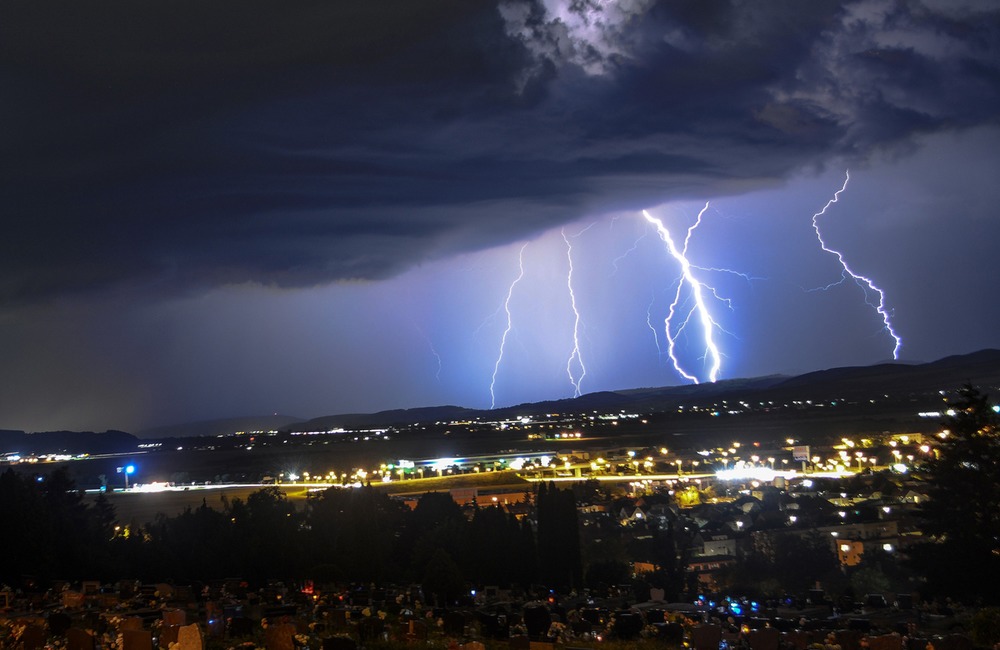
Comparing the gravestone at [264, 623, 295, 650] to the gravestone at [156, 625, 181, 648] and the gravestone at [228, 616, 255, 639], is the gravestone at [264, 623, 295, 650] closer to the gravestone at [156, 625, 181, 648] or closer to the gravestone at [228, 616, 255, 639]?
the gravestone at [156, 625, 181, 648]

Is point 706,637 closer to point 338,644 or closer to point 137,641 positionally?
point 338,644

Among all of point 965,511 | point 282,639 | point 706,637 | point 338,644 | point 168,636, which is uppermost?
point 965,511

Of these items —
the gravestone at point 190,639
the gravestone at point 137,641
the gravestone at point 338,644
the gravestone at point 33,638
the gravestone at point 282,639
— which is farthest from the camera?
the gravestone at point 33,638

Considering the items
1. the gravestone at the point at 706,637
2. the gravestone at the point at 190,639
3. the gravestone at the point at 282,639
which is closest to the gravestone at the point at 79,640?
the gravestone at the point at 190,639

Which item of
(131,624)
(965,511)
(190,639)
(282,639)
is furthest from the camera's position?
(965,511)

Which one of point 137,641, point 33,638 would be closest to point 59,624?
point 33,638

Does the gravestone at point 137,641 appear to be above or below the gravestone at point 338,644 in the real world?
above

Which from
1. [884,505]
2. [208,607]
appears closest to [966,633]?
[208,607]

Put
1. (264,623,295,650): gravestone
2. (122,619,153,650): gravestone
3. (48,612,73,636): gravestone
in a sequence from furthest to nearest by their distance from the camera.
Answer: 1. (48,612,73,636): gravestone
2. (264,623,295,650): gravestone
3. (122,619,153,650): gravestone

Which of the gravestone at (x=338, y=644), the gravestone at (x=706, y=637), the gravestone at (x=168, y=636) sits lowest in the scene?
the gravestone at (x=706, y=637)

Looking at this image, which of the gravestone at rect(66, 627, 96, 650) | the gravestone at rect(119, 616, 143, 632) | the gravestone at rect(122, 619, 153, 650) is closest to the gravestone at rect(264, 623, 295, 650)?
the gravestone at rect(122, 619, 153, 650)

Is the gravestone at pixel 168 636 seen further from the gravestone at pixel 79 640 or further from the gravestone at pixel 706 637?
the gravestone at pixel 706 637

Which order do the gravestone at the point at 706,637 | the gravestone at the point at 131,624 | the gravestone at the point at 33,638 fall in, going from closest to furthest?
the gravestone at the point at 33,638 < the gravestone at the point at 131,624 < the gravestone at the point at 706,637
